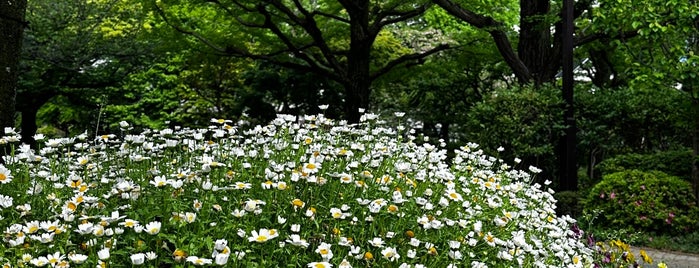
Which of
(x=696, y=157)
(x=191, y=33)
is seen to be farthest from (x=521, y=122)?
(x=191, y=33)

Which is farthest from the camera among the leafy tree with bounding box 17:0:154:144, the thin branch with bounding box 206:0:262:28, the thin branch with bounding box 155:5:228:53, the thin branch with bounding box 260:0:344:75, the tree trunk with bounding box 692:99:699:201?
the leafy tree with bounding box 17:0:154:144

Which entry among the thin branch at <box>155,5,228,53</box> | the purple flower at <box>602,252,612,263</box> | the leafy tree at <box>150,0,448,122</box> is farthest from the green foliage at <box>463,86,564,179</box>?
the thin branch at <box>155,5,228,53</box>

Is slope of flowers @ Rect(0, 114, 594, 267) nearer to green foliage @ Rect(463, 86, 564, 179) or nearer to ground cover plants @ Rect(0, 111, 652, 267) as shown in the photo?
ground cover plants @ Rect(0, 111, 652, 267)

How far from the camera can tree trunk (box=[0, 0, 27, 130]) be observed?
421 cm

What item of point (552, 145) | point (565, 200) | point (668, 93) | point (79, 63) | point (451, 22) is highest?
point (451, 22)

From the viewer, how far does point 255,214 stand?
7.67 feet

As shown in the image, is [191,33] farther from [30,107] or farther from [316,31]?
[30,107]

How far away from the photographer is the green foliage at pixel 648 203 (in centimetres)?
702

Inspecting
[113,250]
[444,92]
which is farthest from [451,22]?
[113,250]

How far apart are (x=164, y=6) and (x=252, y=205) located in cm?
1053

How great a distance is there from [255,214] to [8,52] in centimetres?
294

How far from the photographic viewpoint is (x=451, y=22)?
14930mm

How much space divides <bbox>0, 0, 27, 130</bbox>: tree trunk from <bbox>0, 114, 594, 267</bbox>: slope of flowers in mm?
1327

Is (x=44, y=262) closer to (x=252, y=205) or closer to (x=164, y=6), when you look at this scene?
(x=252, y=205)
